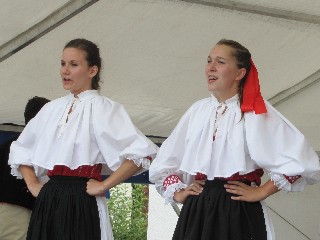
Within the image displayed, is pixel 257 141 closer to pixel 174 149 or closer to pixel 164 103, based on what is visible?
pixel 174 149

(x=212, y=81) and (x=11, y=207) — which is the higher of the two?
(x=212, y=81)

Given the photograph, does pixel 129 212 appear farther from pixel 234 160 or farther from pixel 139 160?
pixel 234 160

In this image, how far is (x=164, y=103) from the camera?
4.82 metres

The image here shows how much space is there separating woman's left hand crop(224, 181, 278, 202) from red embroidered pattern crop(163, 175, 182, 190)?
10.1 inches

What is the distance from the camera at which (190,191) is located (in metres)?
2.67

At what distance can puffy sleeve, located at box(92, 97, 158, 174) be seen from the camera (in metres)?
2.78

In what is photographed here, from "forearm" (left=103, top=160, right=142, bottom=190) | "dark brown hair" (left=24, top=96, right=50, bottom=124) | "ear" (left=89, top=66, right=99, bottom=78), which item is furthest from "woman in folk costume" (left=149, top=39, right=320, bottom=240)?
"dark brown hair" (left=24, top=96, right=50, bottom=124)

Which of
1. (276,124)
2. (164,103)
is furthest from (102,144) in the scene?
(164,103)

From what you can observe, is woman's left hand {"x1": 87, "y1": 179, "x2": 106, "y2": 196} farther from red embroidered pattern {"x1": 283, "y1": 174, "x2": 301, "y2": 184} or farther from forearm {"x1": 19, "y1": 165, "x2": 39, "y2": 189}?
red embroidered pattern {"x1": 283, "y1": 174, "x2": 301, "y2": 184}

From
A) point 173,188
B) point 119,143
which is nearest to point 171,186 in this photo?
point 173,188

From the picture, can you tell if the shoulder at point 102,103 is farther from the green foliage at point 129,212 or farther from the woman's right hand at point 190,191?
the green foliage at point 129,212

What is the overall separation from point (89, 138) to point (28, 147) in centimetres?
37

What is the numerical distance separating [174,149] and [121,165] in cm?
22

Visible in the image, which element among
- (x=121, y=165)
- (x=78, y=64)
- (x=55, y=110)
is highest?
(x=78, y=64)
